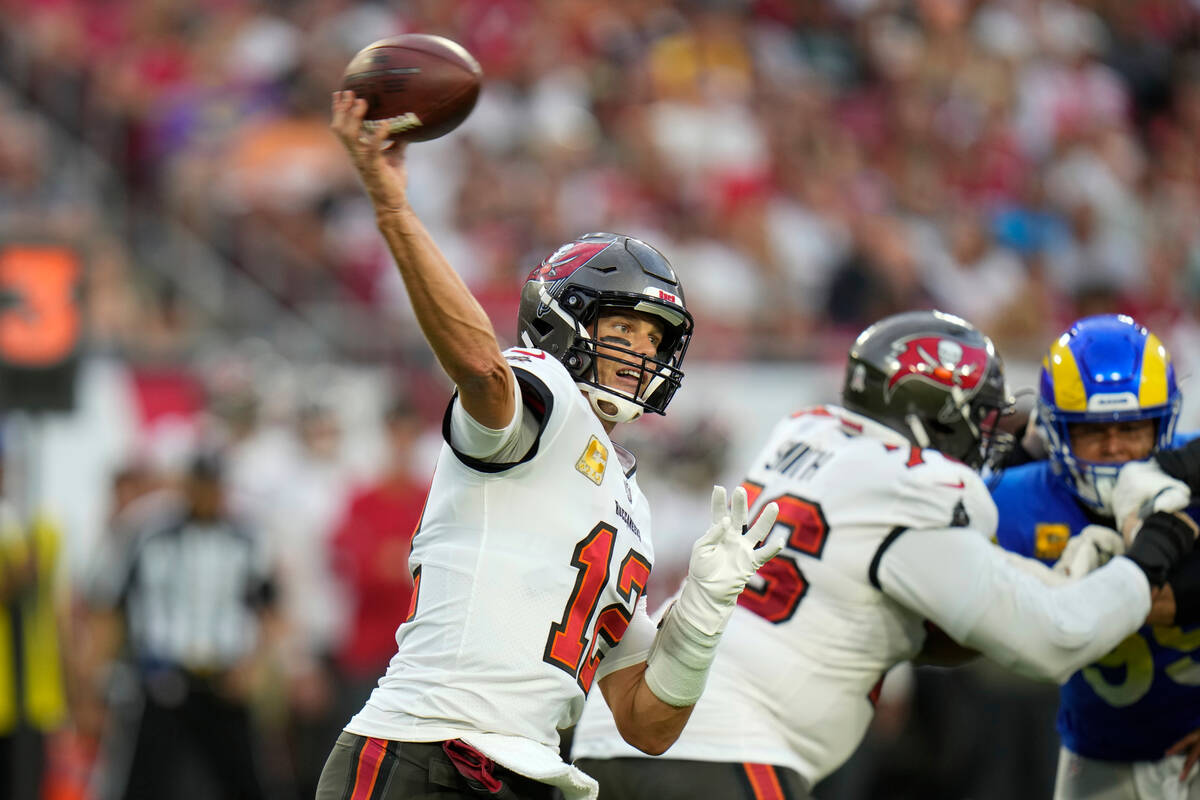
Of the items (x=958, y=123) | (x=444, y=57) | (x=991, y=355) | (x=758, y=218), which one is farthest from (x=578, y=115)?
(x=444, y=57)

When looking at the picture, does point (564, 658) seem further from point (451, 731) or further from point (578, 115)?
point (578, 115)

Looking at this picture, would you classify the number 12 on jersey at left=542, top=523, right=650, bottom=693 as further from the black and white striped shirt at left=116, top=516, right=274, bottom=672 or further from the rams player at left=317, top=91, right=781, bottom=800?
the black and white striped shirt at left=116, top=516, right=274, bottom=672

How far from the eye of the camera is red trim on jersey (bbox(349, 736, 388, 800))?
355 cm

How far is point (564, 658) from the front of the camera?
3.67 meters

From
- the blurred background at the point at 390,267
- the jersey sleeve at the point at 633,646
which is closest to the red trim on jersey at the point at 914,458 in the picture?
the jersey sleeve at the point at 633,646

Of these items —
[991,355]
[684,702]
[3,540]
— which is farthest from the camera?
[3,540]

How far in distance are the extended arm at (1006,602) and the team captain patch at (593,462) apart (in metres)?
1.11

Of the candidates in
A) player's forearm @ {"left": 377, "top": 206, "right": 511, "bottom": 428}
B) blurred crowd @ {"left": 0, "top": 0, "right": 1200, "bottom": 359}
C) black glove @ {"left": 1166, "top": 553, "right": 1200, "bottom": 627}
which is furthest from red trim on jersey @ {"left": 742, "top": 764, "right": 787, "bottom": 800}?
blurred crowd @ {"left": 0, "top": 0, "right": 1200, "bottom": 359}

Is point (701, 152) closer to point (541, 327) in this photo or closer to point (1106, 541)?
point (1106, 541)

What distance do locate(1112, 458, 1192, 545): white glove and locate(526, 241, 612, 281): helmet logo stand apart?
5.48 ft

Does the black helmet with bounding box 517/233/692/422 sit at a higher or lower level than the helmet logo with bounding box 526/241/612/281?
lower

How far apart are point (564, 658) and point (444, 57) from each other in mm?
1306

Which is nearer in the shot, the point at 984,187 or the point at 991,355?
the point at 991,355

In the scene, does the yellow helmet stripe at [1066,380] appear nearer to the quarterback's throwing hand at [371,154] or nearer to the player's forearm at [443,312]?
the player's forearm at [443,312]
